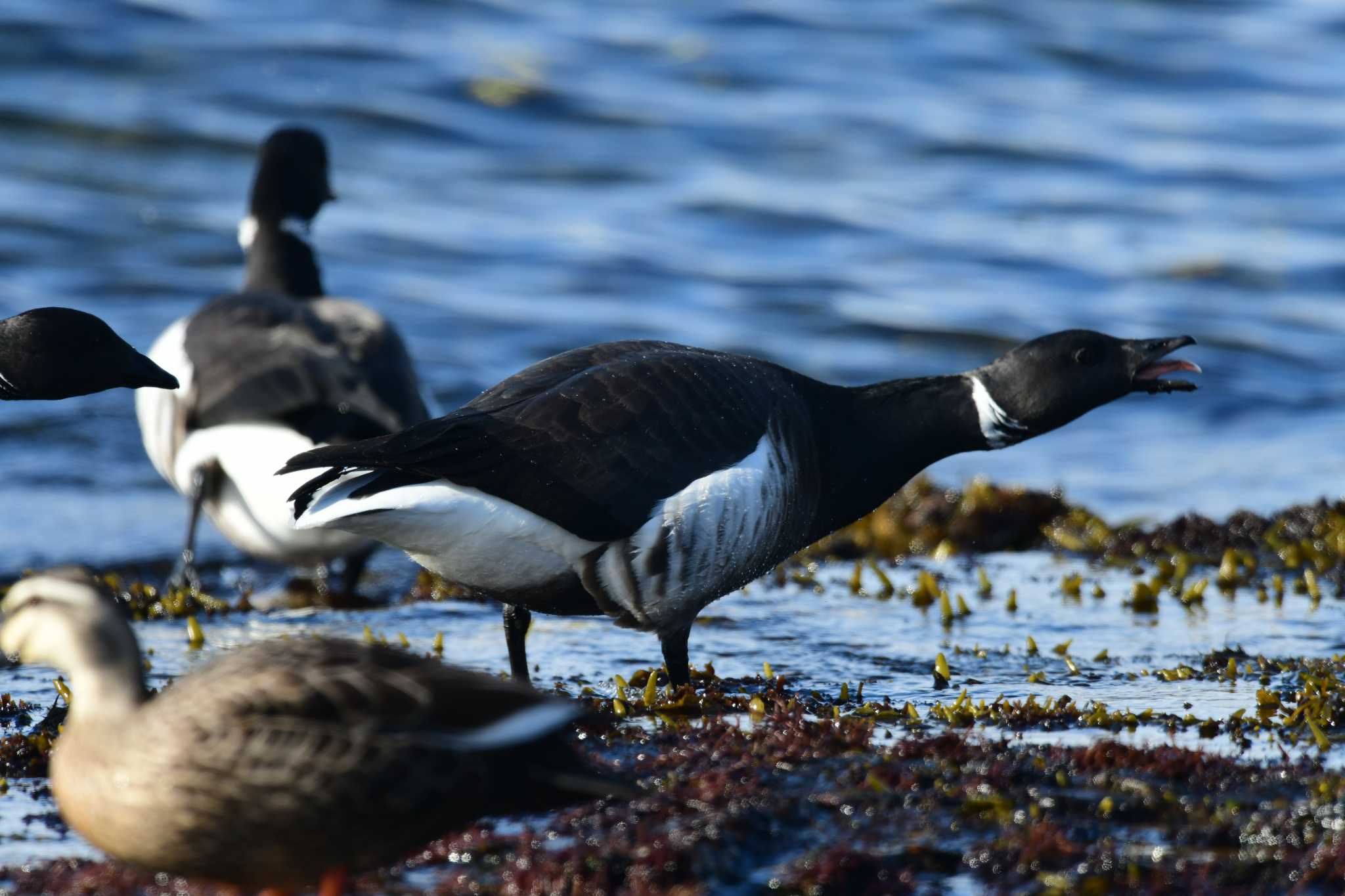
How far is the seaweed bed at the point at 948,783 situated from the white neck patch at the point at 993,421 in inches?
32.0

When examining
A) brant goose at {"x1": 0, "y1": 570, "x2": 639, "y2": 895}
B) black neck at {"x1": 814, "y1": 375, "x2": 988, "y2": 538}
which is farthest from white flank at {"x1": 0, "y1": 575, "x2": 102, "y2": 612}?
black neck at {"x1": 814, "y1": 375, "x2": 988, "y2": 538}

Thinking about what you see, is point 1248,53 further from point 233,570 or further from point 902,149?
point 233,570

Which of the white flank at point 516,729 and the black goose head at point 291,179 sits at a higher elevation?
the black goose head at point 291,179

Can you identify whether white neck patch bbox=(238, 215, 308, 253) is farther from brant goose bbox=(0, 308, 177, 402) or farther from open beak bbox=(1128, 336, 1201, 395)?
open beak bbox=(1128, 336, 1201, 395)

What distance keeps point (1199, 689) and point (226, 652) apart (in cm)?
367

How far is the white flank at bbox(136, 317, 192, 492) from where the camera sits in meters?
9.66

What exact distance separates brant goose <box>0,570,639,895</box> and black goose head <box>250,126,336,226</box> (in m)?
7.74

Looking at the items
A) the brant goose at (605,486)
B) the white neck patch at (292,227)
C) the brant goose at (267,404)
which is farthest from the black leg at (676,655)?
the white neck patch at (292,227)

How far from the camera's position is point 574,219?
1962 centimetres

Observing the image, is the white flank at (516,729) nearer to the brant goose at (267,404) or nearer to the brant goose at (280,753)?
the brant goose at (280,753)

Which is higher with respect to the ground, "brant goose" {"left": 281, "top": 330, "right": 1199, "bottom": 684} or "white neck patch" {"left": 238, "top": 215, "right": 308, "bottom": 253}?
"white neck patch" {"left": 238, "top": 215, "right": 308, "bottom": 253}

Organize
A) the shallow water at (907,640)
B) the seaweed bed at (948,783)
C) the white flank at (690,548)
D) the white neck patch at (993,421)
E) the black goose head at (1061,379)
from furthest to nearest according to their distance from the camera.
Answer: the white neck patch at (993,421)
the black goose head at (1061,379)
the shallow water at (907,640)
the white flank at (690,548)
the seaweed bed at (948,783)

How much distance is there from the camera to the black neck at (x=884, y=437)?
7.02 m

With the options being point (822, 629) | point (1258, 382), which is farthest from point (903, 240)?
point (822, 629)
